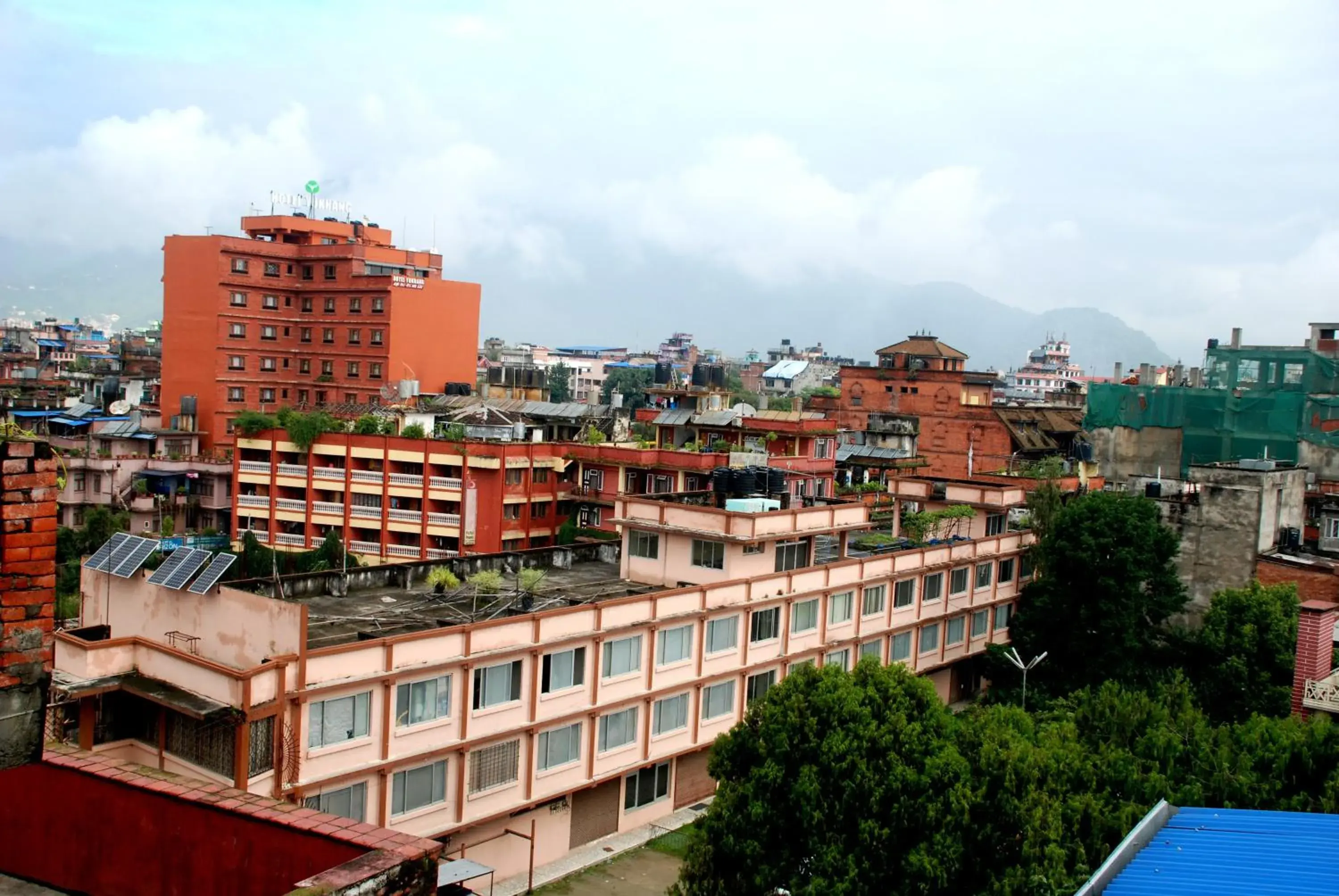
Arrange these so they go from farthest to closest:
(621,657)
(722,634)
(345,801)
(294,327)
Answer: (294,327), (722,634), (621,657), (345,801)

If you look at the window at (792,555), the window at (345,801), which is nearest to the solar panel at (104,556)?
the window at (345,801)

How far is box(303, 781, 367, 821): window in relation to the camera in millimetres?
23734

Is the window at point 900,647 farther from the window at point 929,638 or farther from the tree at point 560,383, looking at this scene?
the tree at point 560,383

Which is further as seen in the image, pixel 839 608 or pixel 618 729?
pixel 839 608

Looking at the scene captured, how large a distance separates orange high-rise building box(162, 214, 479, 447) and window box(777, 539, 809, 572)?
46.8m

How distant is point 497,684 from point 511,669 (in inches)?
19.8

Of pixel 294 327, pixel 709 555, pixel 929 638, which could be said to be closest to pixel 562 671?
pixel 709 555

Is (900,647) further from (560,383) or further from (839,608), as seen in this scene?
(560,383)

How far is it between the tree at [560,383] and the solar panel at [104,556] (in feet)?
382

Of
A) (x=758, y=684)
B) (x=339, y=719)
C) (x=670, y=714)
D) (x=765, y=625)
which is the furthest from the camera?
(x=758, y=684)

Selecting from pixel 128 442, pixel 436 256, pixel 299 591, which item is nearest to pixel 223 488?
pixel 128 442

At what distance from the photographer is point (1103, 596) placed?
1545 inches

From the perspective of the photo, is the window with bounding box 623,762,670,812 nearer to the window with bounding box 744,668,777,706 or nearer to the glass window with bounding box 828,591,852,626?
the window with bounding box 744,668,777,706

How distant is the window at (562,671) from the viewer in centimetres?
2820
